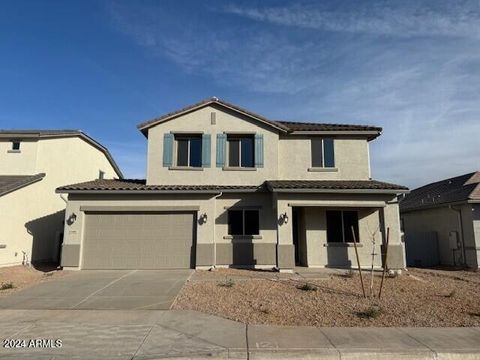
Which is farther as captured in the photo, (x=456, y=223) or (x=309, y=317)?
(x=456, y=223)

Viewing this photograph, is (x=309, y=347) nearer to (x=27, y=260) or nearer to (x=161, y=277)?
(x=161, y=277)

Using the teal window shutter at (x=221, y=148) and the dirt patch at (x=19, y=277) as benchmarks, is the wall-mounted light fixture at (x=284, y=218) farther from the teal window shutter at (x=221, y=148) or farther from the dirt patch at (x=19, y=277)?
the dirt patch at (x=19, y=277)

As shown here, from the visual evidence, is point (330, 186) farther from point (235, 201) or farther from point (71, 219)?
point (71, 219)

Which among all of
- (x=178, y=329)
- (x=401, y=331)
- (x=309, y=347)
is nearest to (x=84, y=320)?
(x=178, y=329)

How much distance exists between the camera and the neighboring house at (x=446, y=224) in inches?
695

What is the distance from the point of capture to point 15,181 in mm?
17938

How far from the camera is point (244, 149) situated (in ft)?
58.3

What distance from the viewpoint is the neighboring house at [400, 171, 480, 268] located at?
695 inches

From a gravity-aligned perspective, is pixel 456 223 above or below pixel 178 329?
above

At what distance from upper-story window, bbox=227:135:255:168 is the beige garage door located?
10.9 feet

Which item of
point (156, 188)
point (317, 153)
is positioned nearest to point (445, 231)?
point (317, 153)

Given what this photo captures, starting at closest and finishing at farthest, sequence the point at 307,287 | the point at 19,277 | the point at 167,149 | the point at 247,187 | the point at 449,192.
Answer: the point at 307,287 → the point at 19,277 → the point at 247,187 → the point at 167,149 → the point at 449,192

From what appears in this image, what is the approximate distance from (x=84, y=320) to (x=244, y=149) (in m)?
11.0

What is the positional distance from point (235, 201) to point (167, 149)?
392 cm
